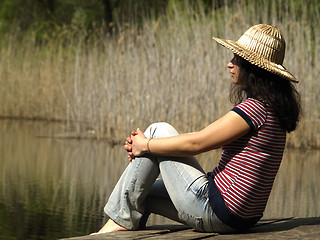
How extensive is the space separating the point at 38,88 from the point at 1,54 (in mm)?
1307

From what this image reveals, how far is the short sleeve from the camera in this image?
290 cm

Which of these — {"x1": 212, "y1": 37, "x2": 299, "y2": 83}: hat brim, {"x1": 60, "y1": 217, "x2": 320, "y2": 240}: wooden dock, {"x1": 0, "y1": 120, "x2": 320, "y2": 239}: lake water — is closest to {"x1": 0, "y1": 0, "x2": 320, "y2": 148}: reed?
{"x1": 0, "y1": 120, "x2": 320, "y2": 239}: lake water

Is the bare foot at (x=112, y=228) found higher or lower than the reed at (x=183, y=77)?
lower

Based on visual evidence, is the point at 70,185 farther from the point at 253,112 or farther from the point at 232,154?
the point at 253,112

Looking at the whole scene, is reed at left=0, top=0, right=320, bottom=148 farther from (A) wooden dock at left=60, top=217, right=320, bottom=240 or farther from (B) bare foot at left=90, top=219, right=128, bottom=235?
(B) bare foot at left=90, top=219, right=128, bottom=235

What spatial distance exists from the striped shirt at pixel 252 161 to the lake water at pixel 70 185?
52.4 inches

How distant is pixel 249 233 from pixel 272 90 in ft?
2.16

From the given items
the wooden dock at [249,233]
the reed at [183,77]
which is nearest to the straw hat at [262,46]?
the wooden dock at [249,233]

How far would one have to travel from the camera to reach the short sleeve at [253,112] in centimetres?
290

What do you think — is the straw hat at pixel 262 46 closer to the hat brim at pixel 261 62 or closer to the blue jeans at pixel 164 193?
the hat brim at pixel 261 62

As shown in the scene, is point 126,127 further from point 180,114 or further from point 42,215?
point 42,215

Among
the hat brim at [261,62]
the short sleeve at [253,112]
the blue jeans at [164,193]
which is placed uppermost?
the hat brim at [261,62]

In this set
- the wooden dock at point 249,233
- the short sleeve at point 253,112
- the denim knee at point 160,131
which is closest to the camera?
the short sleeve at point 253,112

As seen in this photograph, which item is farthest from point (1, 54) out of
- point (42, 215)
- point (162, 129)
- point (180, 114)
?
point (162, 129)
